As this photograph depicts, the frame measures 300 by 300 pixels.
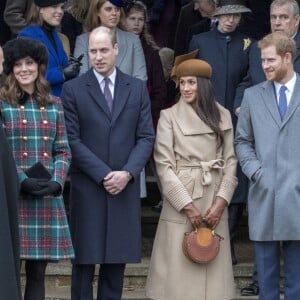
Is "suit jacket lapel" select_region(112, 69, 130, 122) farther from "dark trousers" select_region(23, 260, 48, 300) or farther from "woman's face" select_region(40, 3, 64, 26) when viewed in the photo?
"dark trousers" select_region(23, 260, 48, 300)

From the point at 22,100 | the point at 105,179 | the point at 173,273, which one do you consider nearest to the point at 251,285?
the point at 173,273

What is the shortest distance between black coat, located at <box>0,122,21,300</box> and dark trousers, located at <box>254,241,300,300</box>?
1.86 meters

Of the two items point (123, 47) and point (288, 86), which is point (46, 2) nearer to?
point (123, 47)

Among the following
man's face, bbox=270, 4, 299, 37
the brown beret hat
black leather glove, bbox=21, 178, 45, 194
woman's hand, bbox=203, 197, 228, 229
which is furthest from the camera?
man's face, bbox=270, 4, 299, 37

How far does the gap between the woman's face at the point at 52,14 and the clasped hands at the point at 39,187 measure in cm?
161

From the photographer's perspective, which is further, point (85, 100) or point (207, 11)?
point (207, 11)

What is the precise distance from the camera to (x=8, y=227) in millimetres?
7102

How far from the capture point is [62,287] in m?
9.48

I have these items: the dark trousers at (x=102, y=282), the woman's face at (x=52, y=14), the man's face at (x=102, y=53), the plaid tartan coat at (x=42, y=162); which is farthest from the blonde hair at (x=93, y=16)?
the dark trousers at (x=102, y=282)

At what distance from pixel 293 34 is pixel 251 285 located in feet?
6.30

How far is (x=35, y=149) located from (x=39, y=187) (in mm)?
259

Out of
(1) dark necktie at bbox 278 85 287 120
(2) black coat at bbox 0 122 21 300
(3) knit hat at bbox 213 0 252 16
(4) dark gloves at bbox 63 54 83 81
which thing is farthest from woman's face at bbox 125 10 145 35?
(2) black coat at bbox 0 122 21 300

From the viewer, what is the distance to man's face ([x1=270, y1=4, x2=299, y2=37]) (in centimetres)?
922

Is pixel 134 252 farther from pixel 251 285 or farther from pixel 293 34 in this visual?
pixel 293 34
